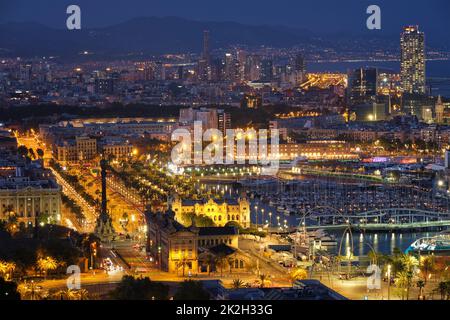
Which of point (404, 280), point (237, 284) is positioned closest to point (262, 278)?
point (237, 284)

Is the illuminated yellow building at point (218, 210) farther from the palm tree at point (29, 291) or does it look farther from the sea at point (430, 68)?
the sea at point (430, 68)

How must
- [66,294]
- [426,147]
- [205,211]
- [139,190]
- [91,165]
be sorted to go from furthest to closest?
[426,147], [91,165], [139,190], [205,211], [66,294]

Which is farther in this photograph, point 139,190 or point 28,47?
point 28,47

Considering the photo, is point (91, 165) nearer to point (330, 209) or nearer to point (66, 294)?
point (330, 209)

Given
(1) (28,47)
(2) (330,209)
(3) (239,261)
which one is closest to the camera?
(3) (239,261)

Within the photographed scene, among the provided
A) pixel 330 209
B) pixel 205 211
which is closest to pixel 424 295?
pixel 205 211
